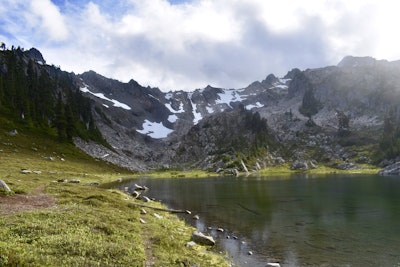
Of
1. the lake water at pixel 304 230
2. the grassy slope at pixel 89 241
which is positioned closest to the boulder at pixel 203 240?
the lake water at pixel 304 230

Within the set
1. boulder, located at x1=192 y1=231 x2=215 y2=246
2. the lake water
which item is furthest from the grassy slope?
the lake water

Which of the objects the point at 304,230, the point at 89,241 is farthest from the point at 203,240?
the point at 304,230

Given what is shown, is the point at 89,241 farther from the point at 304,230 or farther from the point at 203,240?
the point at 304,230

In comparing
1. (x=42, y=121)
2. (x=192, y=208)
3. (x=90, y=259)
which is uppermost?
(x=42, y=121)

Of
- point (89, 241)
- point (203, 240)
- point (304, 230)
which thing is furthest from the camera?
point (304, 230)

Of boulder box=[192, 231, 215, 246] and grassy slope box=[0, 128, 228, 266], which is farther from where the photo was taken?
boulder box=[192, 231, 215, 246]

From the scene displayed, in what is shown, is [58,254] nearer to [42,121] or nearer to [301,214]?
[301,214]

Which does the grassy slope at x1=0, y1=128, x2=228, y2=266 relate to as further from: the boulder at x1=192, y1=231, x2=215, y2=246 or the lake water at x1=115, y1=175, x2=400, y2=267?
the lake water at x1=115, y1=175, x2=400, y2=267

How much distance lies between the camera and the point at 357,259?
29344 mm

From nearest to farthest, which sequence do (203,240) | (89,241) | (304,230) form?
1. (89,241)
2. (203,240)
3. (304,230)

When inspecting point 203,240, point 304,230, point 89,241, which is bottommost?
point 304,230

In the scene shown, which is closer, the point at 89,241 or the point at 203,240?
the point at 89,241

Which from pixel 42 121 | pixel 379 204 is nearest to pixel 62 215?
pixel 379 204

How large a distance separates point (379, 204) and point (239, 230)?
3680cm
